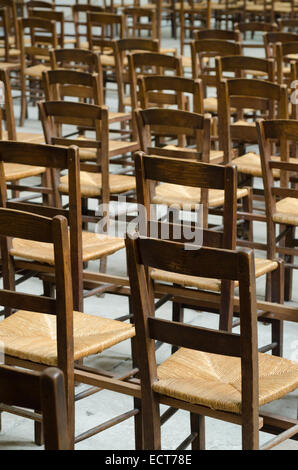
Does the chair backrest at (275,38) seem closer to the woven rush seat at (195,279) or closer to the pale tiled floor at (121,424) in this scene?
the pale tiled floor at (121,424)

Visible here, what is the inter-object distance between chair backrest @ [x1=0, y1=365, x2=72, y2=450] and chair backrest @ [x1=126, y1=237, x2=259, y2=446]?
76 cm

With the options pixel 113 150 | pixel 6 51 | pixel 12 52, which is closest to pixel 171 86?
pixel 113 150

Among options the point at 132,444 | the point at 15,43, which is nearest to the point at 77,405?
the point at 132,444

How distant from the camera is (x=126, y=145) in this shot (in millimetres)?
5195

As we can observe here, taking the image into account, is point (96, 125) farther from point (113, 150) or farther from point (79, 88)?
point (79, 88)

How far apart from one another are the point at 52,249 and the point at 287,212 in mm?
1131

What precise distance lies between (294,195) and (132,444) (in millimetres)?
1332

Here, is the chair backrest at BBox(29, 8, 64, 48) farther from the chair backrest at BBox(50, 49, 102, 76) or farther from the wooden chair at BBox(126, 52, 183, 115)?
the wooden chair at BBox(126, 52, 183, 115)

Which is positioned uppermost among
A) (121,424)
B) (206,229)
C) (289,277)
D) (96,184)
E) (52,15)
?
(52,15)

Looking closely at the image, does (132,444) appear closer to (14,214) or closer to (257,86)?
(14,214)

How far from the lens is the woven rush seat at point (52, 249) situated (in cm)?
338

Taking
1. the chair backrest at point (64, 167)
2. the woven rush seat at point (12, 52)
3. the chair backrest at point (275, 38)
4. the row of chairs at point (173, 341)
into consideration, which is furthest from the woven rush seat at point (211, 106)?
the row of chairs at point (173, 341)

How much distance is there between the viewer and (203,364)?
2516 mm
